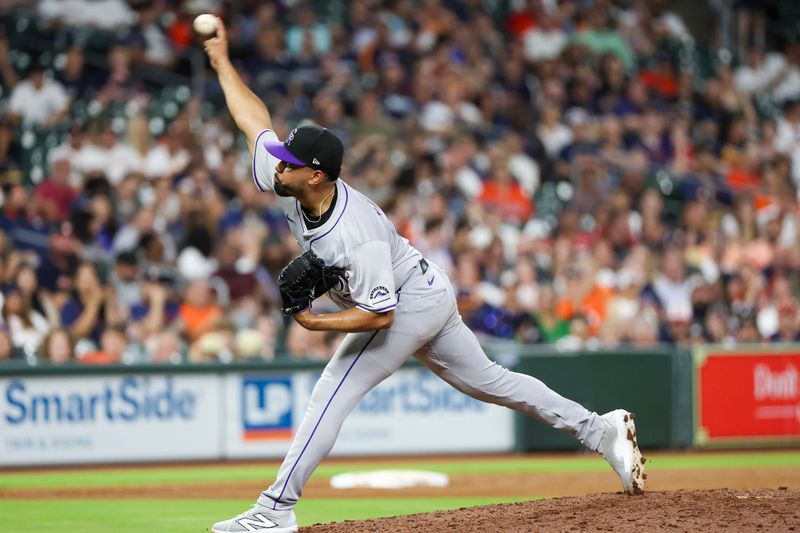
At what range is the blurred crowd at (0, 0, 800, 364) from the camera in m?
12.0

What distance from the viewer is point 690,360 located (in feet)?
41.4

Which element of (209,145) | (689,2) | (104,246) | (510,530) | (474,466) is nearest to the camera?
(510,530)

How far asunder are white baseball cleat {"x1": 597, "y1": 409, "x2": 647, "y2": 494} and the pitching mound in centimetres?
10

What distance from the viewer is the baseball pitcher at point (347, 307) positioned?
5.65 meters

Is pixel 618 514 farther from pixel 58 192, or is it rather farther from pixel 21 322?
pixel 58 192

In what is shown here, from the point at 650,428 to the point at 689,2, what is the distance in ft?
34.7

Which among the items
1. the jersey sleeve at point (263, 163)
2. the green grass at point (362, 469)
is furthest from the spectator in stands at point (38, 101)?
the jersey sleeve at point (263, 163)

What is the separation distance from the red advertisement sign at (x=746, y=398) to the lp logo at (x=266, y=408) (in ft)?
13.6

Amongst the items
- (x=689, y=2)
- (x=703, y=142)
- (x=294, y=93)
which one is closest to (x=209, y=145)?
(x=294, y=93)

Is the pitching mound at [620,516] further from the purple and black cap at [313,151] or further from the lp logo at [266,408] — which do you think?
the lp logo at [266,408]

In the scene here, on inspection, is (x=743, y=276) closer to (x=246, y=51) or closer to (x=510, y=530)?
(x=246, y=51)

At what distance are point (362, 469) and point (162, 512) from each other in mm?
3311

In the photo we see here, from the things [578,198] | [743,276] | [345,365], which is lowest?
[345,365]

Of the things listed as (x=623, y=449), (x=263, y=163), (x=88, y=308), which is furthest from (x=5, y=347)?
(x=623, y=449)
